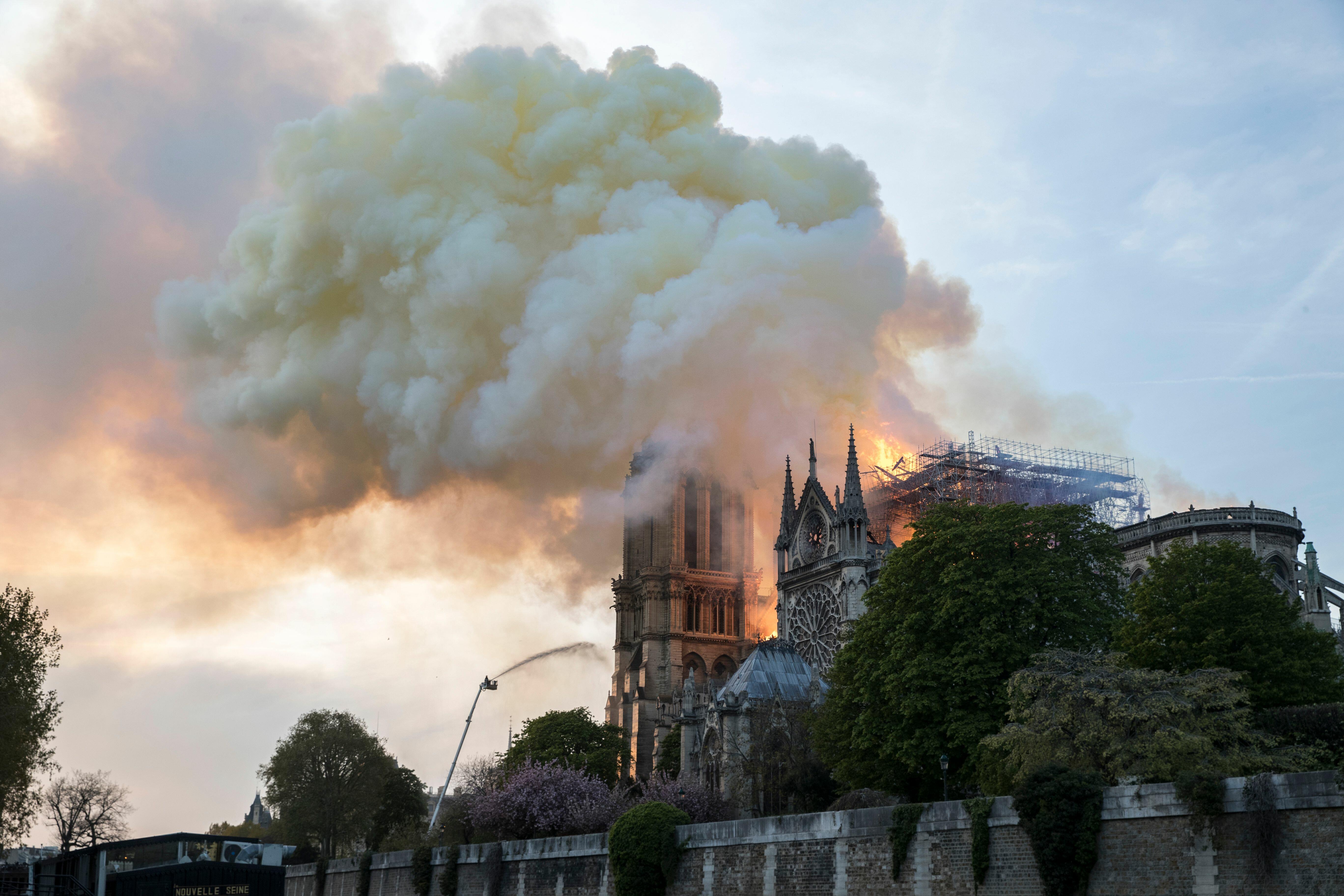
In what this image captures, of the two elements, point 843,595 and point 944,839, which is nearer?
point 944,839

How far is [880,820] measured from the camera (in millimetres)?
29172

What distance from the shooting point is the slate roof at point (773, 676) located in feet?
208

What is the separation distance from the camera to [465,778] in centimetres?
7994

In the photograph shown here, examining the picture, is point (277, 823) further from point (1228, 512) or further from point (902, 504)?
point (1228, 512)

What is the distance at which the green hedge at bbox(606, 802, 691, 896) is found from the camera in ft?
117

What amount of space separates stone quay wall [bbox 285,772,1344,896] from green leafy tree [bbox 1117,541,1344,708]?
11.3 m

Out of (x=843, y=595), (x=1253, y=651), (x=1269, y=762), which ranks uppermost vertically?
(x=843, y=595)

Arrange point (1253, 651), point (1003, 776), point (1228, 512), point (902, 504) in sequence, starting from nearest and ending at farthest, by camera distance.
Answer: point (1003, 776)
point (1253, 651)
point (1228, 512)
point (902, 504)

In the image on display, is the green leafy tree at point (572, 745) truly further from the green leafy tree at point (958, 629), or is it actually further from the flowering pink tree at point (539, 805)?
the green leafy tree at point (958, 629)

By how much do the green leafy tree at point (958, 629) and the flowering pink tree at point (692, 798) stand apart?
10452 millimetres

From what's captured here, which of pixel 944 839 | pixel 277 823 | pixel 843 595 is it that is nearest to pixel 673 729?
pixel 843 595

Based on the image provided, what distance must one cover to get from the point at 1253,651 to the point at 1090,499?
128ft

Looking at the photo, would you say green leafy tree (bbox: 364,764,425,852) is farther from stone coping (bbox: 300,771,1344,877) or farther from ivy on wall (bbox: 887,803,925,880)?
ivy on wall (bbox: 887,803,925,880)

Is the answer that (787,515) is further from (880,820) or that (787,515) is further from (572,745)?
(880,820)
